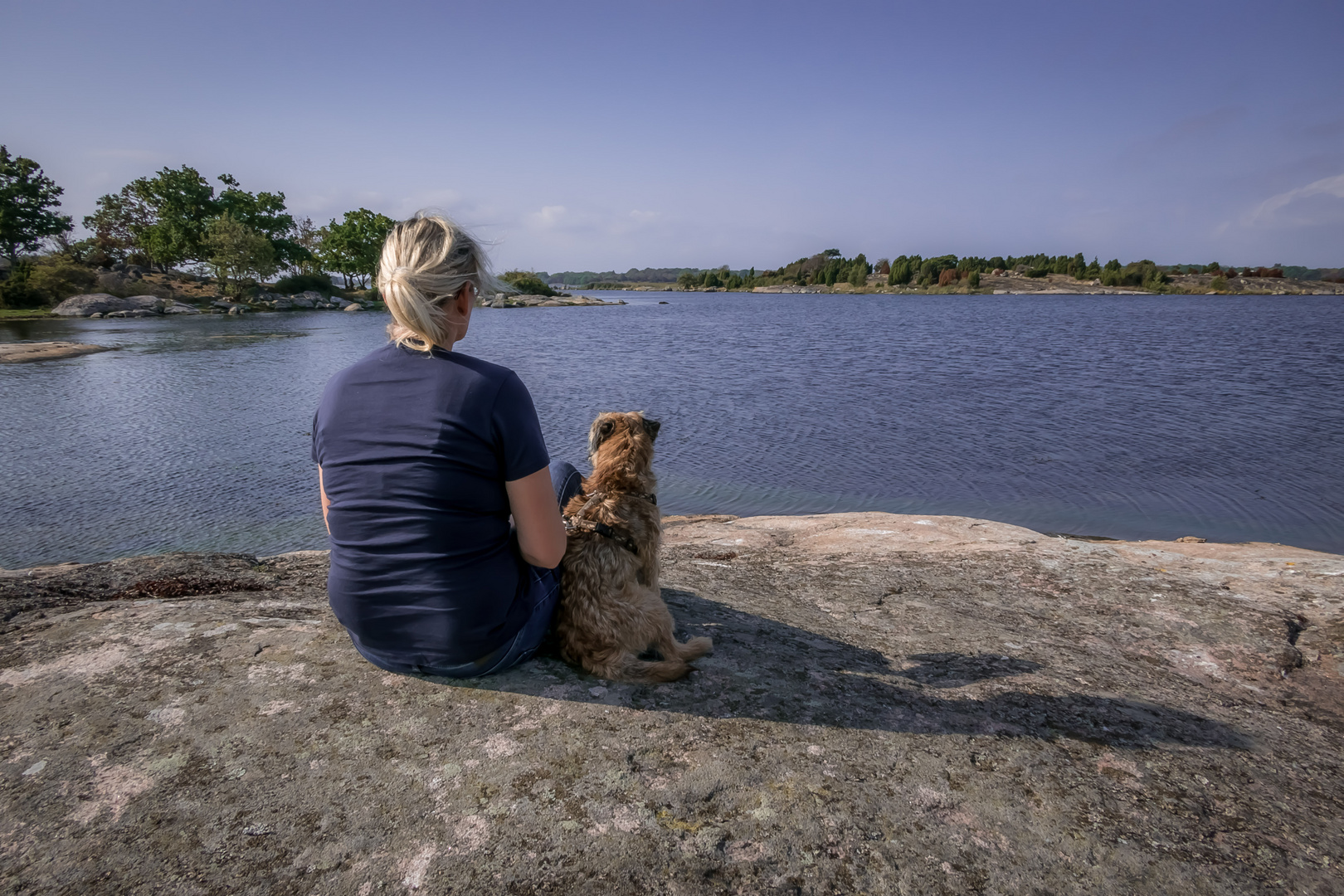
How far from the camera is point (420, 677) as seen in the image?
2.96 meters

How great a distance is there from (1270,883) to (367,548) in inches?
131

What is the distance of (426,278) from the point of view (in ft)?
8.16

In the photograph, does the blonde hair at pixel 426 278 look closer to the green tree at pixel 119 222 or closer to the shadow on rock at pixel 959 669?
the shadow on rock at pixel 959 669

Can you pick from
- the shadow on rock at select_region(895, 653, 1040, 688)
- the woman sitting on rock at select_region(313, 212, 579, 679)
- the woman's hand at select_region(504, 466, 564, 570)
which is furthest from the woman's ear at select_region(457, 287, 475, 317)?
the shadow on rock at select_region(895, 653, 1040, 688)

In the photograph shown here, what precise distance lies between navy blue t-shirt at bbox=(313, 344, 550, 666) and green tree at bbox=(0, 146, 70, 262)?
76.9 m

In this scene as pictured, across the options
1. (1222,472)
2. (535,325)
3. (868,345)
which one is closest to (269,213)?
(535,325)

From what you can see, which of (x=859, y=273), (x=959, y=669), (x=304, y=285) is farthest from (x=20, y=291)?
(x=859, y=273)

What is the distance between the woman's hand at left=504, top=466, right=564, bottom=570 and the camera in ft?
8.46

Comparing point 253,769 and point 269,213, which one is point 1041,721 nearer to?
point 253,769

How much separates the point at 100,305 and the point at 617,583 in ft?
213

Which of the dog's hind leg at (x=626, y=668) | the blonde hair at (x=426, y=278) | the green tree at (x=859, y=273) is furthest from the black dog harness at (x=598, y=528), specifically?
the green tree at (x=859, y=273)

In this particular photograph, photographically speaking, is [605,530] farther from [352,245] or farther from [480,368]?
[352,245]

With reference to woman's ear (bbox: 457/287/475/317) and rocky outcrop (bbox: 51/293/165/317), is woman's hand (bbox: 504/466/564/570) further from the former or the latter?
rocky outcrop (bbox: 51/293/165/317)

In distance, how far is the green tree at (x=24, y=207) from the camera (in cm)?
5547
